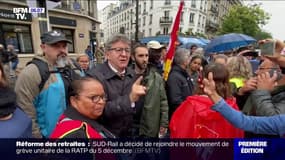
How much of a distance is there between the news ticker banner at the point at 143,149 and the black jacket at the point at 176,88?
1.57m

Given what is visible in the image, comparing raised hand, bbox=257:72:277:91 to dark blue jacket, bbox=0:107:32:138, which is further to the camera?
raised hand, bbox=257:72:277:91

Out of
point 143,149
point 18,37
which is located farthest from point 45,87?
point 18,37

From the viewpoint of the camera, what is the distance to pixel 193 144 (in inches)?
48.8

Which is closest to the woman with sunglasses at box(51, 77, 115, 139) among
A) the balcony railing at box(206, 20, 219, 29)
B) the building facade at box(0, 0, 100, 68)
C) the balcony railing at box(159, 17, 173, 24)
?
the building facade at box(0, 0, 100, 68)

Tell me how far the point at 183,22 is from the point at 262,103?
5189 centimetres

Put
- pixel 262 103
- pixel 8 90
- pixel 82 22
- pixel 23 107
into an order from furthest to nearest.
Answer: pixel 82 22
pixel 23 107
pixel 8 90
pixel 262 103

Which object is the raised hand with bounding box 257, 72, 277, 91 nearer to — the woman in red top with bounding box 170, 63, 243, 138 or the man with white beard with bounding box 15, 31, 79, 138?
the woman in red top with bounding box 170, 63, 243, 138

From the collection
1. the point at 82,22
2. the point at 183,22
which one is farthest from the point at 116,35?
the point at 183,22

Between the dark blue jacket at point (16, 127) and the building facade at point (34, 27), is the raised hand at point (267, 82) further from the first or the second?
the building facade at point (34, 27)

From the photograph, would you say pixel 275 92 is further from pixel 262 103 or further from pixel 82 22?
pixel 82 22

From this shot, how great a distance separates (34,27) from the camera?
14.9 m

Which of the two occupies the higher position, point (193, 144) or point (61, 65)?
point (61, 65)

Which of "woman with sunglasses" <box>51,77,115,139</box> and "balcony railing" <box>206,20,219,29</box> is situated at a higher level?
"balcony railing" <box>206,20,219,29</box>

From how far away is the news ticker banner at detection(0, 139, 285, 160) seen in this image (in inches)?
45.9
